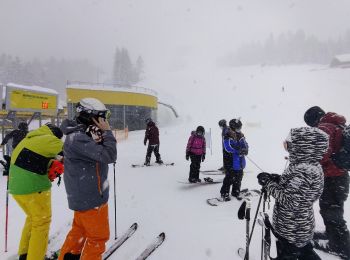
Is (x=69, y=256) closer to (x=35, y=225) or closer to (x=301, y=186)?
(x=35, y=225)

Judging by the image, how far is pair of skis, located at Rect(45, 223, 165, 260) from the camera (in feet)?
12.9

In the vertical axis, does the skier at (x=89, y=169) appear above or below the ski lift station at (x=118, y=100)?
below

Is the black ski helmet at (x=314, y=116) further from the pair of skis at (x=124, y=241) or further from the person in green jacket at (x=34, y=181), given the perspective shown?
the person in green jacket at (x=34, y=181)

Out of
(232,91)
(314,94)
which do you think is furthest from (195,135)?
(232,91)

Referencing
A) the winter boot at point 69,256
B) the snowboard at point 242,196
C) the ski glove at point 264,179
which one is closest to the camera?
the ski glove at point 264,179

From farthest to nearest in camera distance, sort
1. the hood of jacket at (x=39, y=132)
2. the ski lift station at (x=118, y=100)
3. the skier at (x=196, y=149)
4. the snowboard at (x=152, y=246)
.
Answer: the ski lift station at (x=118, y=100) → the skier at (x=196, y=149) → the snowboard at (x=152, y=246) → the hood of jacket at (x=39, y=132)

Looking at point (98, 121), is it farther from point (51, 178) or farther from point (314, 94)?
point (314, 94)

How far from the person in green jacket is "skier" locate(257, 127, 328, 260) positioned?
9.47 feet

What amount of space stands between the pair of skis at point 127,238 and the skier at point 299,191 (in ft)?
6.18

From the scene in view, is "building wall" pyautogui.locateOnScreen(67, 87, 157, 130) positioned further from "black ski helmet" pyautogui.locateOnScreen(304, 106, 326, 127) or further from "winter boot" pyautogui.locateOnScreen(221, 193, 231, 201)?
"black ski helmet" pyautogui.locateOnScreen(304, 106, 326, 127)

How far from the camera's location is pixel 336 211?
4.00 metres

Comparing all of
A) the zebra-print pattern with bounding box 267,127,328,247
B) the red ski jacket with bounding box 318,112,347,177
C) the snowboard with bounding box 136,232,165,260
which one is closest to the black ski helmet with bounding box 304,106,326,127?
the red ski jacket with bounding box 318,112,347,177

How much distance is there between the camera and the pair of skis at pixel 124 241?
3942mm

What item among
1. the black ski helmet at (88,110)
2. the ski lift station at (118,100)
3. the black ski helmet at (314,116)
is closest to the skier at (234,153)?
the black ski helmet at (314,116)
